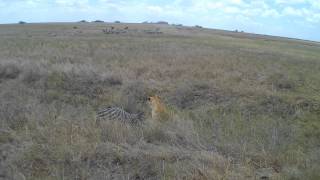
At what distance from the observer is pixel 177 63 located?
21.3 metres

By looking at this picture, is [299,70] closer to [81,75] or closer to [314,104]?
[314,104]

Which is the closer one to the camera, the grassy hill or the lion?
the grassy hill

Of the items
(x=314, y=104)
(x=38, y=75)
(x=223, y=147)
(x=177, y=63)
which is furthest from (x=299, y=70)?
(x=223, y=147)

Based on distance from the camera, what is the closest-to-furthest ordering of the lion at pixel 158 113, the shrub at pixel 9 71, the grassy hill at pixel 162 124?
the grassy hill at pixel 162 124 → the lion at pixel 158 113 → the shrub at pixel 9 71

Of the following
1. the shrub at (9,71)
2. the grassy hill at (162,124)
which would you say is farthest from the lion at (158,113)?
the shrub at (9,71)

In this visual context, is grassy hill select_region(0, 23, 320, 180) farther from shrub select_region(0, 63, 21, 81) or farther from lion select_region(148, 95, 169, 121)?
lion select_region(148, 95, 169, 121)

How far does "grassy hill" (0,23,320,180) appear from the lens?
266 inches

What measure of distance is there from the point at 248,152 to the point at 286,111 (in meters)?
5.95

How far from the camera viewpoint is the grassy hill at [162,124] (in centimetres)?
675

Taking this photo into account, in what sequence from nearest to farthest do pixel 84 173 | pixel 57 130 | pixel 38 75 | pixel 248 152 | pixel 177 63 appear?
pixel 84 173, pixel 248 152, pixel 57 130, pixel 38 75, pixel 177 63

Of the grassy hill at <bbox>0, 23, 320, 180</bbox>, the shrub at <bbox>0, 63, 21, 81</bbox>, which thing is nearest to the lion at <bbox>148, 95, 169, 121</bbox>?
the grassy hill at <bbox>0, 23, 320, 180</bbox>

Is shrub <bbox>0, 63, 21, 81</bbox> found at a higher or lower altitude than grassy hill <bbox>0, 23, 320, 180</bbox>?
Answer: lower

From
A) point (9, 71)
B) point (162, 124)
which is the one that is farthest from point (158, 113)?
point (9, 71)

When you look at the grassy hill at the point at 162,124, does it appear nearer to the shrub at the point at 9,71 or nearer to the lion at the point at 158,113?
the shrub at the point at 9,71
